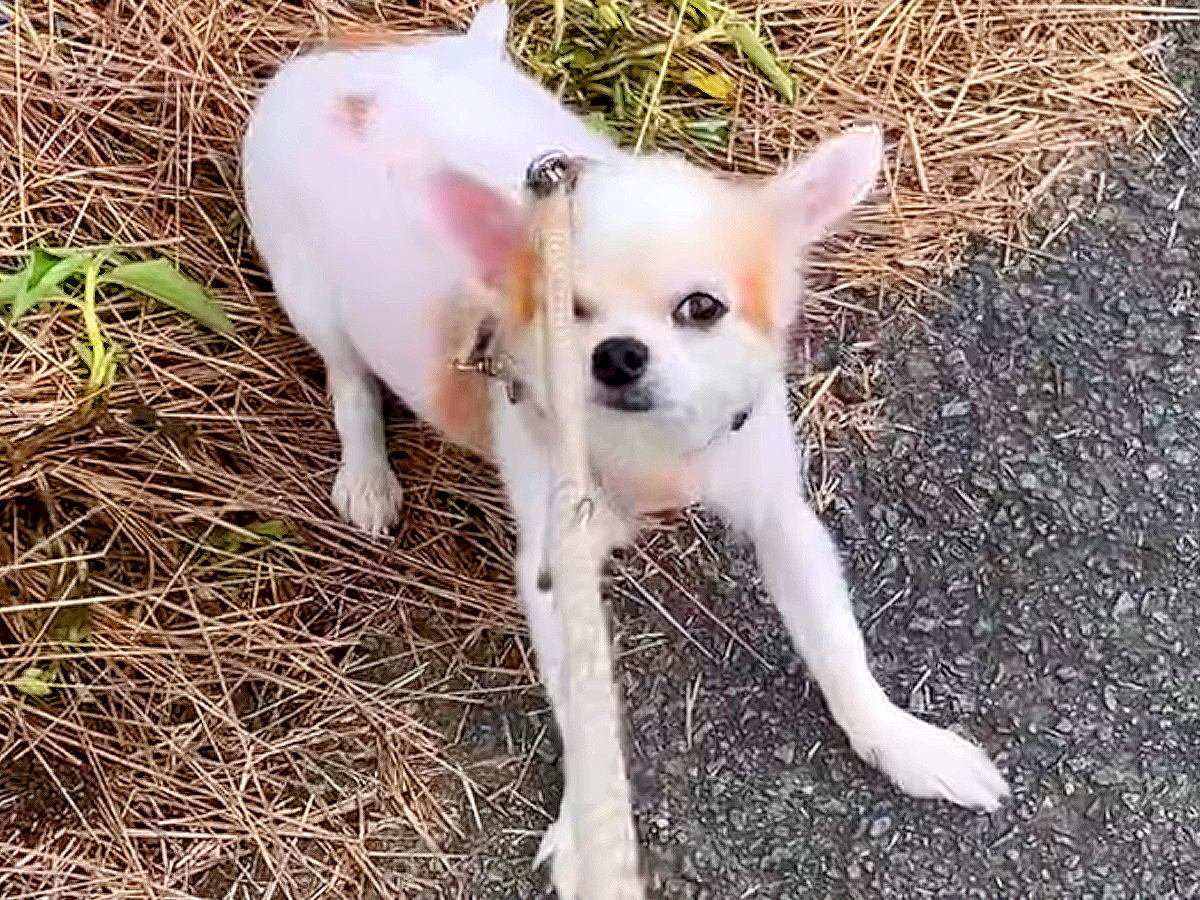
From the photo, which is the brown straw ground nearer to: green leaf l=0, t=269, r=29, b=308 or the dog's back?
green leaf l=0, t=269, r=29, b=308

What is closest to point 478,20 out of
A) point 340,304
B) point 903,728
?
point 340,304

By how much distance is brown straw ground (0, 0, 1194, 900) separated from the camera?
8.03 feet

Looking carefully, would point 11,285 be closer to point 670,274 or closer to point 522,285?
point 522,285

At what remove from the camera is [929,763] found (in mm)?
A: 2389

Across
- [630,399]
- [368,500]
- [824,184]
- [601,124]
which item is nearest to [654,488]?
[630,399]

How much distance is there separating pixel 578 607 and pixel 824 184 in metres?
0.80

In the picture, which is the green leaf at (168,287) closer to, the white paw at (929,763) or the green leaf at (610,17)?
the green leaf at (610,17)

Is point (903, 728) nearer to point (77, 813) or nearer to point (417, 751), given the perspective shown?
point (417, 751)

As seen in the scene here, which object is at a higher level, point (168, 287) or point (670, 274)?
point (670, 274)

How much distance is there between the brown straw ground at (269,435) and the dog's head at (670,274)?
0.59m

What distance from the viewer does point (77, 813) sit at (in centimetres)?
243

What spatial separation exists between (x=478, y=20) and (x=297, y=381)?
529mm

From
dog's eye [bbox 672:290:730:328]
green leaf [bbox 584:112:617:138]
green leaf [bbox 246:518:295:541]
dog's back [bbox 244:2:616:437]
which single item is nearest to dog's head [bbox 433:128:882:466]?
dog's eye [bbox 672:290:730:328]

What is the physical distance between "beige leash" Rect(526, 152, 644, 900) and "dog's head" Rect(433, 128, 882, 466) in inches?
2.0
